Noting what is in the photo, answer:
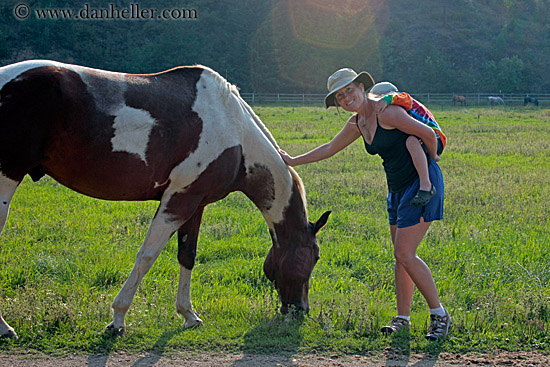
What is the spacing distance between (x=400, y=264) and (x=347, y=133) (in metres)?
1.18

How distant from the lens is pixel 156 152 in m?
4.11

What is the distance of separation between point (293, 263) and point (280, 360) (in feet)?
3.54

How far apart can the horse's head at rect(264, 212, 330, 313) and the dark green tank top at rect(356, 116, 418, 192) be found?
0.77m

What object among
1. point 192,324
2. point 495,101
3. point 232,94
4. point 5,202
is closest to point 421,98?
point 495,101

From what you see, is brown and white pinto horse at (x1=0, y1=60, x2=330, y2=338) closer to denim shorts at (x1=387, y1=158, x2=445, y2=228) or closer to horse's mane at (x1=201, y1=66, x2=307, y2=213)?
horse's mane at (x1=201, y1=66, x2=307, y2=213)

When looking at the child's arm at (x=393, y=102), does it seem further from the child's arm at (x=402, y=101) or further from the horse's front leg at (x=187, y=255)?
the horse's front leg at (x=187, y=255)

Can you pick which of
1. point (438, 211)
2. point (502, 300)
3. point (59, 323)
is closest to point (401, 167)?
point (438, 211)

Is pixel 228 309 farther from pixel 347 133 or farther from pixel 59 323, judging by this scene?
pixel 347 133

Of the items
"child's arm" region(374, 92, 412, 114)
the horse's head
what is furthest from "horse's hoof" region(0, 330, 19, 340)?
"child's arm" region(374, 92, 412, 114)

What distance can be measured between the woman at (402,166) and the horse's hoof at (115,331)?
81.5 inches

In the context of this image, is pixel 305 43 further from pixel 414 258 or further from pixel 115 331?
pixel 115 331

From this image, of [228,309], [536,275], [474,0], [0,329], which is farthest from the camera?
[474,0]

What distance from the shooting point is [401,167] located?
13.3 feet

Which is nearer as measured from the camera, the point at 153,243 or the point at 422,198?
the point at 422,198
